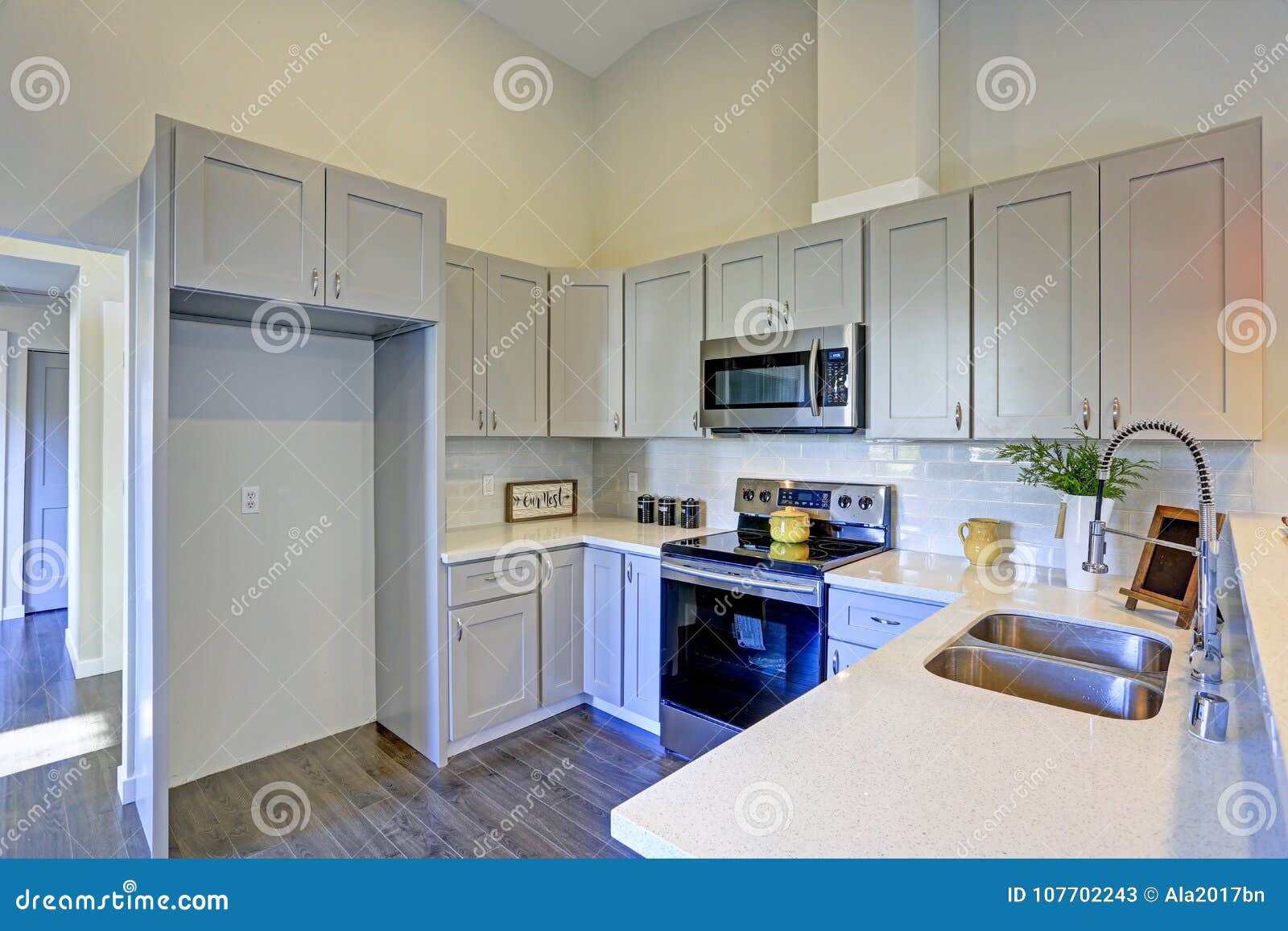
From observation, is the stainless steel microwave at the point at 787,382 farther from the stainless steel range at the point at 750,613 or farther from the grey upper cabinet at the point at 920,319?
the stainless steel range at the point at 750,613

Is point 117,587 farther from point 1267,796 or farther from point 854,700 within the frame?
point 1267,796

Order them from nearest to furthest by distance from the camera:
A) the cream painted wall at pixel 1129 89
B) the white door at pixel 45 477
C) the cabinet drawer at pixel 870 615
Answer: the cream painted wall at pixel 1129 89 → the cabinet drawer at pixel 870 615 → the white door at pixel 45 477

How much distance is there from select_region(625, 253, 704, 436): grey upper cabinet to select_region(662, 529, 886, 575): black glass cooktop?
555 mm

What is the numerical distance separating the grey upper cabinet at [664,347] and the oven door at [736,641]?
778 millimetres

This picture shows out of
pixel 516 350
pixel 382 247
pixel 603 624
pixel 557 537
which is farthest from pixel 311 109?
pixel 603 624

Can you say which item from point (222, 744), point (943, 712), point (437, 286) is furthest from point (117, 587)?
point (943, 712)

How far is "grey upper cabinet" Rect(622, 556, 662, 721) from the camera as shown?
2959 millimetres

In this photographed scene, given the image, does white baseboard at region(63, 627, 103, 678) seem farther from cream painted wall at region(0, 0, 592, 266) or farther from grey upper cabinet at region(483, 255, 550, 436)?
grey upper cabinet at region(483, 255, 550, 436)

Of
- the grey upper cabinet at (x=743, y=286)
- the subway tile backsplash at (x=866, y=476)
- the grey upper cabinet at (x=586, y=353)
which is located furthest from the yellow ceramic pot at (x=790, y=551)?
the grey upper cabinet at (x=586, y=353)

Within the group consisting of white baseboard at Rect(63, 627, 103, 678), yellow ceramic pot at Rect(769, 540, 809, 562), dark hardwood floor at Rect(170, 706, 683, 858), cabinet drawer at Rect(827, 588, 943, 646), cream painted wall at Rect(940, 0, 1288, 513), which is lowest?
dark hardwood floor at Rect(170, 706, 683, 858)

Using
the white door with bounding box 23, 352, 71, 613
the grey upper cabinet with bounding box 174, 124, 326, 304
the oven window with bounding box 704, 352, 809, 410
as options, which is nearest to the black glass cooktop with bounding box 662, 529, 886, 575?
the oven window with bounding box 704, 352, 809, 410

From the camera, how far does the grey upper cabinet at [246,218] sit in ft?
6.86

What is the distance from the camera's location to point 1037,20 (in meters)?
2.51

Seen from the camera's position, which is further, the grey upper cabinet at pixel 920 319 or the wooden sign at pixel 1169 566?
the grey upper cabinet at pixel 920 319
